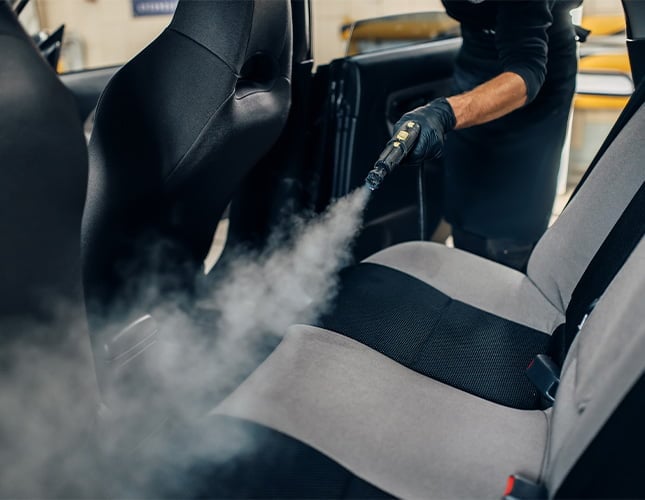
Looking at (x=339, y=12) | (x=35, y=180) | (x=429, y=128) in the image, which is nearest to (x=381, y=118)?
(x=429, y=128)

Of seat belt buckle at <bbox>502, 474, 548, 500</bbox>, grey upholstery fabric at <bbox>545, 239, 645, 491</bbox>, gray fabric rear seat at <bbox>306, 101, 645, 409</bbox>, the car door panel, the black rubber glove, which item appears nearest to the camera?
grey upholstery fabric at <bbox>545, 239, 645, 491</bbox>

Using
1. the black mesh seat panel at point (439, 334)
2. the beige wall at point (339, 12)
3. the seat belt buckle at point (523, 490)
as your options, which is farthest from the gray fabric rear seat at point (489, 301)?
the beige wall at point (339, 12)

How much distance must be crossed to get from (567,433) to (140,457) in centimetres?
64

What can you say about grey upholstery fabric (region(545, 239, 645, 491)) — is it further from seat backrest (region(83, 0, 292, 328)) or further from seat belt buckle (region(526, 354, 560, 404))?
seat backrest (region(83, 0, 292, 328))

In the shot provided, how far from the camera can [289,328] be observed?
1.37 meters

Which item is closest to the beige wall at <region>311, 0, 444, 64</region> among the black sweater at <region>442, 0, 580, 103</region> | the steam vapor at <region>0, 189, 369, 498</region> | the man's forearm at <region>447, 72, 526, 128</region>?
the black sweater at <region>442, 0, 580, 103</region>

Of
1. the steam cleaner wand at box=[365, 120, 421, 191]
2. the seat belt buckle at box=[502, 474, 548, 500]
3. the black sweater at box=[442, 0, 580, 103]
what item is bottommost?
the seat belt buckle at box=[502, 474, 548, 500]

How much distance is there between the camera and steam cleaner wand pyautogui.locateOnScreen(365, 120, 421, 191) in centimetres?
126

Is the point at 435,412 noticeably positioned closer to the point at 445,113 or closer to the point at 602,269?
the point at 602,269

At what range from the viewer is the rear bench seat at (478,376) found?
2.66 ft

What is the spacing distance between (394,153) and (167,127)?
0.46 m

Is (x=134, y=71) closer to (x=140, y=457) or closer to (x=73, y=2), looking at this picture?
(x=140, y=457)

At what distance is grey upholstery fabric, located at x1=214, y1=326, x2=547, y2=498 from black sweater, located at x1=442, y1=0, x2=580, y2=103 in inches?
33.7

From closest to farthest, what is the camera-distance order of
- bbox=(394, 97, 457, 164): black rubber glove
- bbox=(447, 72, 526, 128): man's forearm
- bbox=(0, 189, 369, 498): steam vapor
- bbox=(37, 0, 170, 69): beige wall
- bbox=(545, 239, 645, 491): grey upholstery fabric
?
bbox=(545, 239, 645, 491): grey upholstery fabric, bbox=(0, 189, 369, 498): steam vapor, bbox=(394, 97, 457, 164): black rubber glove, bbox=(447, 72, 526, 128): man's forearm, bbox=(37, 0, 170, 69): beige wall
